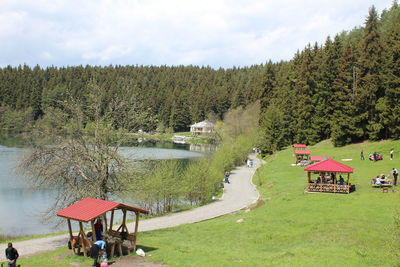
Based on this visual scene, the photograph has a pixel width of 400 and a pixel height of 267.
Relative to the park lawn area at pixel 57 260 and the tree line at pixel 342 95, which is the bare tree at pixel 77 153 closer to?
the park lawn area at pixel 57 260

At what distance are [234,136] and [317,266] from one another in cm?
7024

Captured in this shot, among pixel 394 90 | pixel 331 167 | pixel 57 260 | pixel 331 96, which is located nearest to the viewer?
pixel 57 260

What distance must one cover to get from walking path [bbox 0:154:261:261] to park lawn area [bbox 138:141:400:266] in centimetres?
329

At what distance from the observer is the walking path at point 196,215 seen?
2161 cm

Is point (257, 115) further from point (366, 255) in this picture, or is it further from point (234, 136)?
point (366, 255)

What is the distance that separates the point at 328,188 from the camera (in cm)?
3284

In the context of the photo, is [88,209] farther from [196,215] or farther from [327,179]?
[327,179]

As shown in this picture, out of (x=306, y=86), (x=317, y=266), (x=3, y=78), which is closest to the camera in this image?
(x=317, y=266)

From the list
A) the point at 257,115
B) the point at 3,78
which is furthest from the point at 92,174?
the point at 3,78

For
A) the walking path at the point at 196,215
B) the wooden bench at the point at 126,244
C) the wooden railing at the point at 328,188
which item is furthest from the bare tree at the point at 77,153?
the wooden railing at the point at 328,188

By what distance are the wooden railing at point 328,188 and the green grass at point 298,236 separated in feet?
2.92

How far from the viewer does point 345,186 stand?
32.0 metres

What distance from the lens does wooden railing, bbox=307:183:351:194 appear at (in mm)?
31967

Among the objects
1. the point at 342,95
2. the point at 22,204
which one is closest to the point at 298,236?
the point at 22,204
